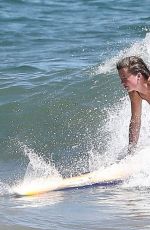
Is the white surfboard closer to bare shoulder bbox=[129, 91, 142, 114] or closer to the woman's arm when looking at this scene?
the woman's arm

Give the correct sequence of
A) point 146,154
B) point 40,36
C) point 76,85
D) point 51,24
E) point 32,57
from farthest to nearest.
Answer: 1. point 51,24
2. point 40,36
3. point 32,57
4. point 76,85
5. point 146,154

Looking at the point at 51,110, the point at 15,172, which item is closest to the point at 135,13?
the point at 51,110

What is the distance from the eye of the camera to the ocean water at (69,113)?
4691 millimetres

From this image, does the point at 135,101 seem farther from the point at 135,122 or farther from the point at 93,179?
the point at 93,179

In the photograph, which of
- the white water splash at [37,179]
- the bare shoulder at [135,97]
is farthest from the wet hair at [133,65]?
the white water splash at [37,179]

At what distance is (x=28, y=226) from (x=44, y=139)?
12.3 feet

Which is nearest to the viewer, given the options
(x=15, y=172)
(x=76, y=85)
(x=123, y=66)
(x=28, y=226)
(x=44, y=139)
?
(x=28, y=226)

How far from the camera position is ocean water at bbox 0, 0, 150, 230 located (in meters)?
4.69

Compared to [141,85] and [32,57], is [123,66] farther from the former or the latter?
[32,57]

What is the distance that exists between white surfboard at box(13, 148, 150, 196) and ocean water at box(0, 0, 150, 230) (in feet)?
0.23

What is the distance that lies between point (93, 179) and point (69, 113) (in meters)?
3.00

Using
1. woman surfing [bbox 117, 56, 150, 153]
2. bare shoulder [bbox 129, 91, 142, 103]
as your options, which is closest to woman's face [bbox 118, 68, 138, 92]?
woman surfing [bbox 117, 56, 150, 153]

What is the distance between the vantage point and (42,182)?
5656 mm

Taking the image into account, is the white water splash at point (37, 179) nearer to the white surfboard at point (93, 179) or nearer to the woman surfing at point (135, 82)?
the white surfboard at point (93, 179)
